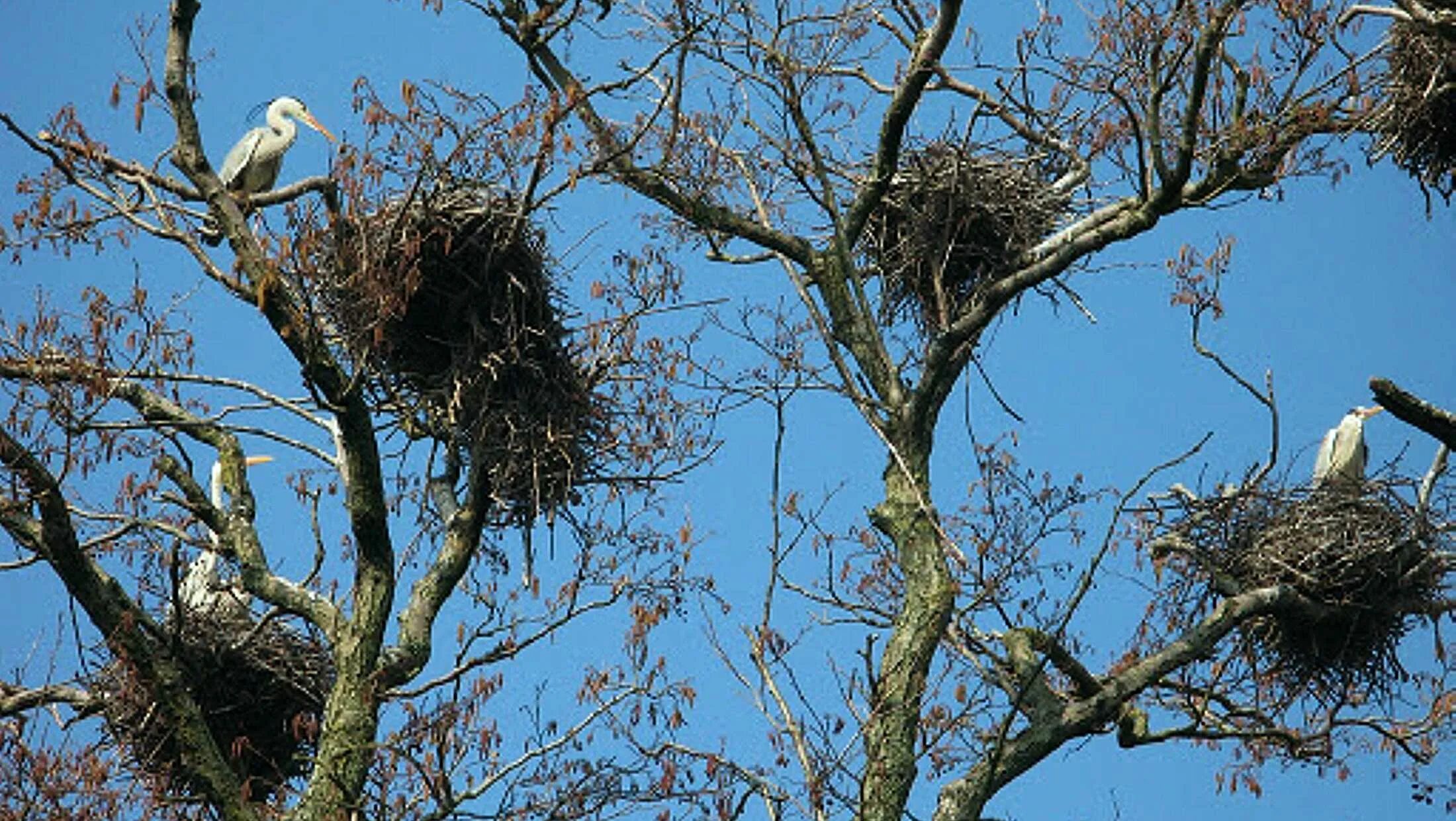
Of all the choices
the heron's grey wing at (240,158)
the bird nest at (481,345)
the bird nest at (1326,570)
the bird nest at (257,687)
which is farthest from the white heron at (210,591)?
the bird nest at (1326,570)

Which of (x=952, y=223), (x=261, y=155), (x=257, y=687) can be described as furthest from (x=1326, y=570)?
(x=261, y=155)

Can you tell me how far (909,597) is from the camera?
9516 mm

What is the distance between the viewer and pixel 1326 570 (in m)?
10.7

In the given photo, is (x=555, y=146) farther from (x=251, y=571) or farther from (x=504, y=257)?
(x=251, y=571)

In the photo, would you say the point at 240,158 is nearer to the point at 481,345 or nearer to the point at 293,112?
the point at 293,112

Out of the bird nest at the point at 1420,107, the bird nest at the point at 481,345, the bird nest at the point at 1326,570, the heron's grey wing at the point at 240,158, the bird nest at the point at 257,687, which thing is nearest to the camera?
the bird nest at the point at 481,345

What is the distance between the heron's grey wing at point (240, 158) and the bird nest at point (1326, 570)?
5.56 meters

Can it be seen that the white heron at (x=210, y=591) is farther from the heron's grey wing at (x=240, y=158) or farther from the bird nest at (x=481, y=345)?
the heron's grey wing at (x=240, y=158)

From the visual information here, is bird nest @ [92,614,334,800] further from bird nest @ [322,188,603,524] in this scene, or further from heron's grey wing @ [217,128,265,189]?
heron's grey wing @ [217,128,265,189]

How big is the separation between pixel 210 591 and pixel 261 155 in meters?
4.10

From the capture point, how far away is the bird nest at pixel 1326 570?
423 inches

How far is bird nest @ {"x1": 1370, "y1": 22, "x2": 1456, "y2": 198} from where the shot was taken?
11.6m

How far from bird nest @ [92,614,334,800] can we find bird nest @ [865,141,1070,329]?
3.07 meters

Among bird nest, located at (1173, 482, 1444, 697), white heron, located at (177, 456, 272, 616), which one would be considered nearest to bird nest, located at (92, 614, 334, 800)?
white heron, located at (177, 456, 272, 616)
